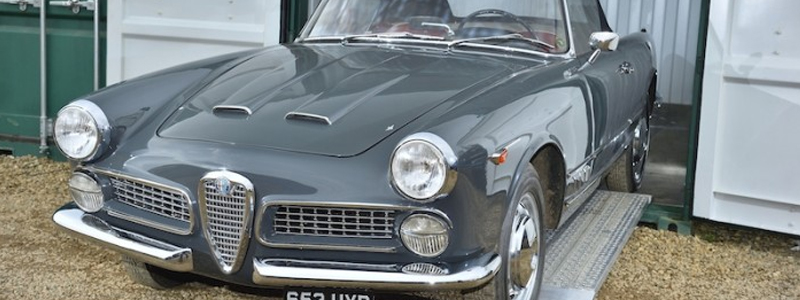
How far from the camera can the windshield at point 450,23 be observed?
14.1 feet

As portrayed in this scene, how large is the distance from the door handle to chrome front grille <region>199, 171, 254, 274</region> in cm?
237

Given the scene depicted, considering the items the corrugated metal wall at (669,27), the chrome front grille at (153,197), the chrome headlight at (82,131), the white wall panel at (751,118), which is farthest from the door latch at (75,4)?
the white wall panel at (751,118)

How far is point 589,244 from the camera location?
4441 millimetres

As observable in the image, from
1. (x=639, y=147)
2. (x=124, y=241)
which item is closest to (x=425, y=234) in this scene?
(x=124, y=241)

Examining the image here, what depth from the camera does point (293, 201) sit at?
3.08 m

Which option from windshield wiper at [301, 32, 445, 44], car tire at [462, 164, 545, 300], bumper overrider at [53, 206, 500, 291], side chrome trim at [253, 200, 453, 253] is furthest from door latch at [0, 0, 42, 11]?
car tire at [462, 164, 545, 300]

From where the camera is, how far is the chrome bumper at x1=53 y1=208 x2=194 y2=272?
3246 mm

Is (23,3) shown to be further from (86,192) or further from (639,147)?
(639,147)

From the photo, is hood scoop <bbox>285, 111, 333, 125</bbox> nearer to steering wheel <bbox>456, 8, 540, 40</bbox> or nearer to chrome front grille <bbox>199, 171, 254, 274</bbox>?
chrome front grille <bbox>199, 171, 254, 274</bbox>

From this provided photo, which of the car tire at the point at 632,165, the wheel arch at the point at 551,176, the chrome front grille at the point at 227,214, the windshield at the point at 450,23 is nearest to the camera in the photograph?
the chrome front grille at the point at 227,214

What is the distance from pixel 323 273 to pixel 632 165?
3079 millimetres

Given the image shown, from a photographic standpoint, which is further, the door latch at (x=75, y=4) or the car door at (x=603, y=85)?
the door latch at (x=75, y=4)

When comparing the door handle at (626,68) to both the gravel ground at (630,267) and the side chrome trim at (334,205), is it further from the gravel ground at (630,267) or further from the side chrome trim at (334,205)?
the side chrome trim at (334,205)

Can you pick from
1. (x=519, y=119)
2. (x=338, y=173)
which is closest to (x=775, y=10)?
(x=519, y=119)
